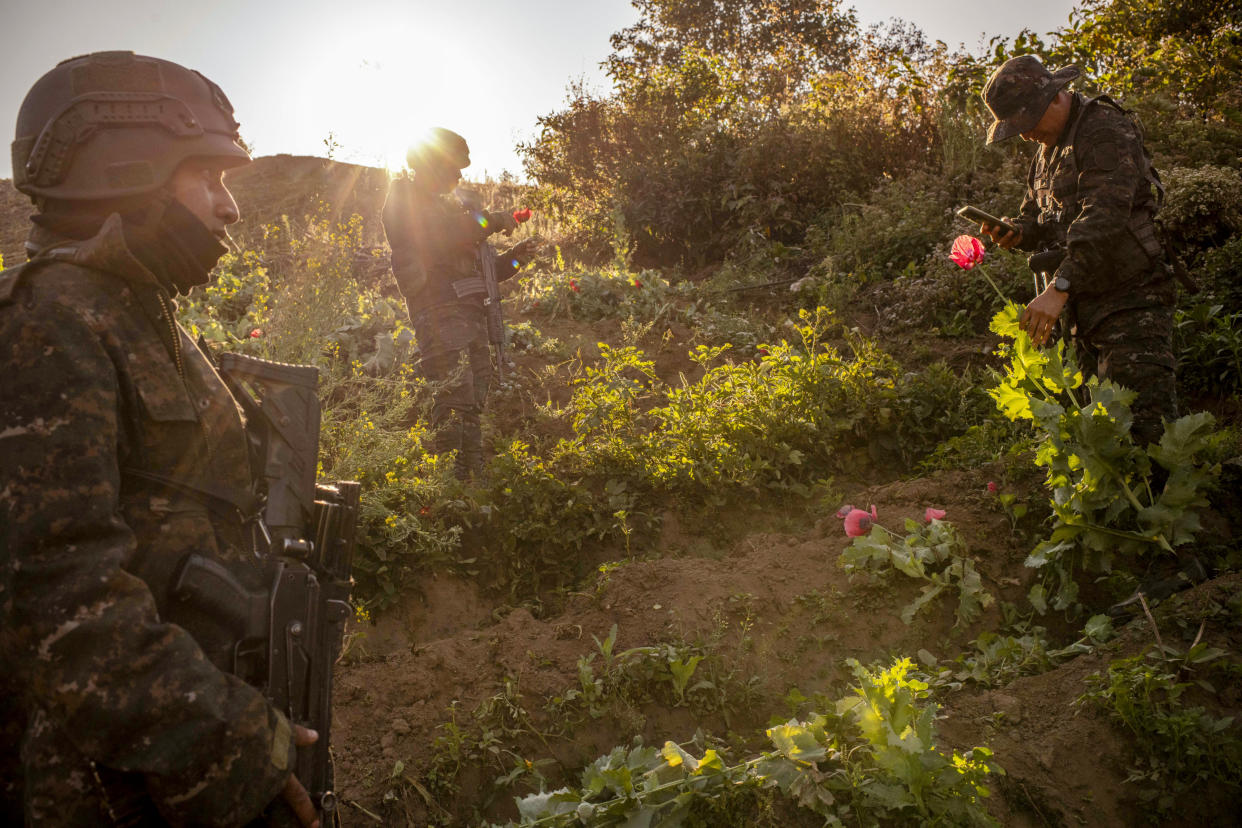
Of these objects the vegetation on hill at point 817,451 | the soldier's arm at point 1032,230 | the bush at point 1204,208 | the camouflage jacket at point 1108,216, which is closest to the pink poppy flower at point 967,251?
the soldier's arm at point 1032,230

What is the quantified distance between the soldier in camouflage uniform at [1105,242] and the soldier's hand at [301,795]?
135 inches

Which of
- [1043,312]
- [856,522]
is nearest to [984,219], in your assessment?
[1043,312]

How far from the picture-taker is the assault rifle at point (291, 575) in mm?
1581

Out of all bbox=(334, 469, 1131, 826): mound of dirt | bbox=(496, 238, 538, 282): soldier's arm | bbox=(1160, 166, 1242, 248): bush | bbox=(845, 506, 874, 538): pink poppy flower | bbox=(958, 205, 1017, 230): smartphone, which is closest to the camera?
bbox=(334, 469, 1131, 826): mound of dirt

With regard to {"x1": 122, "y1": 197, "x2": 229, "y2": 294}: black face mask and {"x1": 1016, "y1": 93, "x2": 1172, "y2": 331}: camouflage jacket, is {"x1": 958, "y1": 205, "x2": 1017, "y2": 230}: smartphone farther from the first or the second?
{"x1": 122, "y1": 197, "x2": 229, "y2": 294}: black face mask

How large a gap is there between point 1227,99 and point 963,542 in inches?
302

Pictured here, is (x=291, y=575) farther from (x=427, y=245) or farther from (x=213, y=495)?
(x=427, y=245)

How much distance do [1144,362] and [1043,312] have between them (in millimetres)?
513

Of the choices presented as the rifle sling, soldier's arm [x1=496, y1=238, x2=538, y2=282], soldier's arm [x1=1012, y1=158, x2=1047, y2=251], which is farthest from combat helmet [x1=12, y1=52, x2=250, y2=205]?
soldier's arm [x1=496, y1=238, x2=538, y2=282]

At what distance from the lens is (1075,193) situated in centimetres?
385

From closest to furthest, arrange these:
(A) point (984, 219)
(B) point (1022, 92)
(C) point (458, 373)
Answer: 1. (B) point (1022, 92)
2. (A) point (984, 219)
3. (C) point (458, 373)

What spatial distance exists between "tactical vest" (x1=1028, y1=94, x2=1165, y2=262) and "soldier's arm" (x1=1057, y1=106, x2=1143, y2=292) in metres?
0.07

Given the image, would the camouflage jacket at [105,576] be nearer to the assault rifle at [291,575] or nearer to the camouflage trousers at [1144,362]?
the assault rifle at [291,575]

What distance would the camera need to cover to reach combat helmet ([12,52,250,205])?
155cm
